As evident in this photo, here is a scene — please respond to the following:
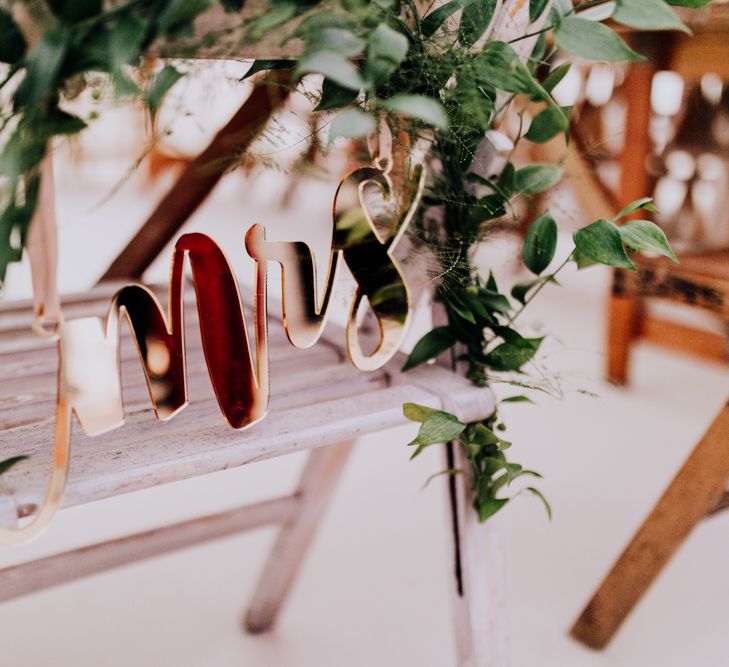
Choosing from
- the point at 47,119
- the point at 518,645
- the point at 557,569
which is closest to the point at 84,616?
the point at 518,645

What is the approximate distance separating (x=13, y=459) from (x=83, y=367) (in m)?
0.08

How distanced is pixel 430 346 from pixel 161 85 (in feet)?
1.23

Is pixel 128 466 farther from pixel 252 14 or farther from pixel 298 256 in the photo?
pixel 252 14

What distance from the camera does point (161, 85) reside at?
0.59m

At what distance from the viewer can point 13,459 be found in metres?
Answer: 0.59

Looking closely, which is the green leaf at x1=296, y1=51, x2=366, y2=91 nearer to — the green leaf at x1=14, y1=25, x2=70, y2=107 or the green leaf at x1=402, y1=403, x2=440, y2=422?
the green leaf at x1=14, y1=25, x2=70, y2=107

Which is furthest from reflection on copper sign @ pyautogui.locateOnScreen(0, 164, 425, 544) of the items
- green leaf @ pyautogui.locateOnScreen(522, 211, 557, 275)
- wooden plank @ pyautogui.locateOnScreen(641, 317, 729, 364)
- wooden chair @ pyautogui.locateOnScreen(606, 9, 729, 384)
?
wooden plank @ pyautogui.locateOnScreen(641, 317, 729, 364)

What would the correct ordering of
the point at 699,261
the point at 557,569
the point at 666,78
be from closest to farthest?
1. the point at 557,569
2. the point at 699,261
3. the point at 666,78

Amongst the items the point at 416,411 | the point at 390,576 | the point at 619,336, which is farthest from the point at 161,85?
the point at 619,336

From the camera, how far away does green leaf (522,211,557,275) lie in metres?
0.80

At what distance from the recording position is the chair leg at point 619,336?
216 centimetres

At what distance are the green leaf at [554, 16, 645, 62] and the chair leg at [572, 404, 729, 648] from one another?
1.82ft

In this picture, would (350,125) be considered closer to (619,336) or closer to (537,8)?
(537,8)

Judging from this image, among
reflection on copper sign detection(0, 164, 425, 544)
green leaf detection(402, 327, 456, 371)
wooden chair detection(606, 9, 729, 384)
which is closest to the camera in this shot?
reflection on copper sign detection(0, 164, 425, 544)
